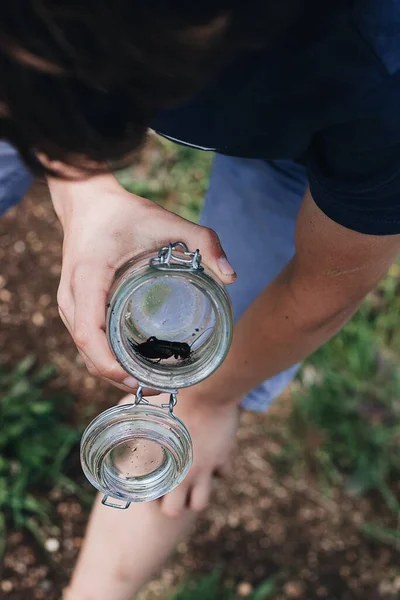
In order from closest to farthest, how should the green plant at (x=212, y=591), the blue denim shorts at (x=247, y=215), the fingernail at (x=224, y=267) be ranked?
the fingernail at (x=224, y=267)
the blue denim shorts at (x=247, y=215)
the green plant at (x=212, y=591)

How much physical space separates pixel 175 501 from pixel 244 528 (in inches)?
20.8

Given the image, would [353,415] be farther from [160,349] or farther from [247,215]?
[160,349]

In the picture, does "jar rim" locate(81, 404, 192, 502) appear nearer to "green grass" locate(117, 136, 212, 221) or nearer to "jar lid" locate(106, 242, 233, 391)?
"jar lid" locate(106, 242, 233, 391)

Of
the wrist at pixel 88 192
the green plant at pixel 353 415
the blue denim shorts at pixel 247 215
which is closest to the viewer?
the wrist at pixel 88 192

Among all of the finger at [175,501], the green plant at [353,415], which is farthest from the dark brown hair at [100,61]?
the green plant at [353,415]

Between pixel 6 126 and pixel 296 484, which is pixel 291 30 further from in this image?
pixel 296 484

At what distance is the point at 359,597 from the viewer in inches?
63.2

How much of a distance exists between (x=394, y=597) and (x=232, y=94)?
129cm

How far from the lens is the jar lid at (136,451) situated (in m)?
0.80

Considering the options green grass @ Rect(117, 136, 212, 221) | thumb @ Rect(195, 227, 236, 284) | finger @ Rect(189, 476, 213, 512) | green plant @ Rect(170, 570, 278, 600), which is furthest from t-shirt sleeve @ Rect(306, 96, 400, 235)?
green grass @ Rect(117, 136, 212, 221)

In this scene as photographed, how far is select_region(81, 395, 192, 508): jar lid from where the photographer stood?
797 mm

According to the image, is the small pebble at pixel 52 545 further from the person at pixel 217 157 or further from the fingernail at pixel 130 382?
the fingernail at pixel 130 382

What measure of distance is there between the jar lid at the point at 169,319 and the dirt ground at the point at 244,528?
0.93m

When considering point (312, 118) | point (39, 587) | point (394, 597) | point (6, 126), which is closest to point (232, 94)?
point (312, 118)
